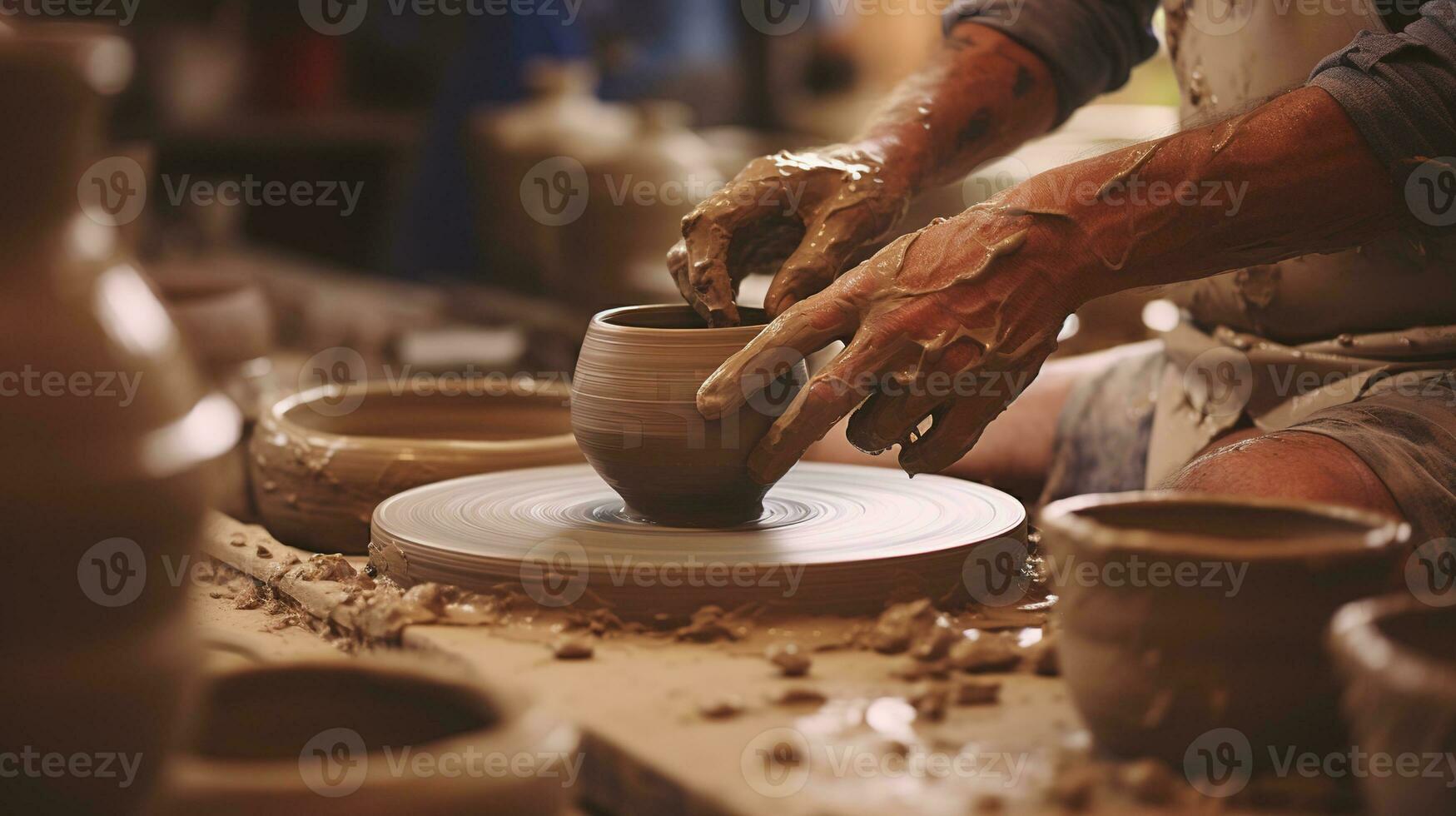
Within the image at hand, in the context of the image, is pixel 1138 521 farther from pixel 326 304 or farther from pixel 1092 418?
pixel 326 304

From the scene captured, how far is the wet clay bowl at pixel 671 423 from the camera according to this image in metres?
1.52

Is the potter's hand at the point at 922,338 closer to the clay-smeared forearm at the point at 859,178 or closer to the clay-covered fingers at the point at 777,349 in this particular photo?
the clay-covered fingers at the point at 777,349

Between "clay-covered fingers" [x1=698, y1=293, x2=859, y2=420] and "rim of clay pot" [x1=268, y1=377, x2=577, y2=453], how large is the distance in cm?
45

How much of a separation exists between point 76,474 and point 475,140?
5.37 metres

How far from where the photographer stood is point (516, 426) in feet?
7.18

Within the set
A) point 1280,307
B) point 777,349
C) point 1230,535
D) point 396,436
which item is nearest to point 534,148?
point 396,436

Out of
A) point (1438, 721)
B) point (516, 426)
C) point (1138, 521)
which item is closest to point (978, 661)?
point (1138, 521)

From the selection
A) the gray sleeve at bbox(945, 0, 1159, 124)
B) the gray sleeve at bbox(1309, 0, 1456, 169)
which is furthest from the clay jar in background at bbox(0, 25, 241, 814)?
the gray sleeve at bbox(945, 0, 1159, 124)

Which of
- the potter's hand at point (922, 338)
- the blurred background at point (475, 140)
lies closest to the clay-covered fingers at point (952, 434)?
the potter's hand at point (922, 338)

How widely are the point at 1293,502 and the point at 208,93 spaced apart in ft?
22.4

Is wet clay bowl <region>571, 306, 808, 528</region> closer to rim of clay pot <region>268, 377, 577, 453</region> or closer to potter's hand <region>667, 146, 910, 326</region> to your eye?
potter's hand <region>667, 146, 910, 326</region>

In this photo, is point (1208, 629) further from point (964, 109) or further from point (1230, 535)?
point (964, 109)

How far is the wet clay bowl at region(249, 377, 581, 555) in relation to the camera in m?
1.80

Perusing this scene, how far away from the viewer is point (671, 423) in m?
1.52
